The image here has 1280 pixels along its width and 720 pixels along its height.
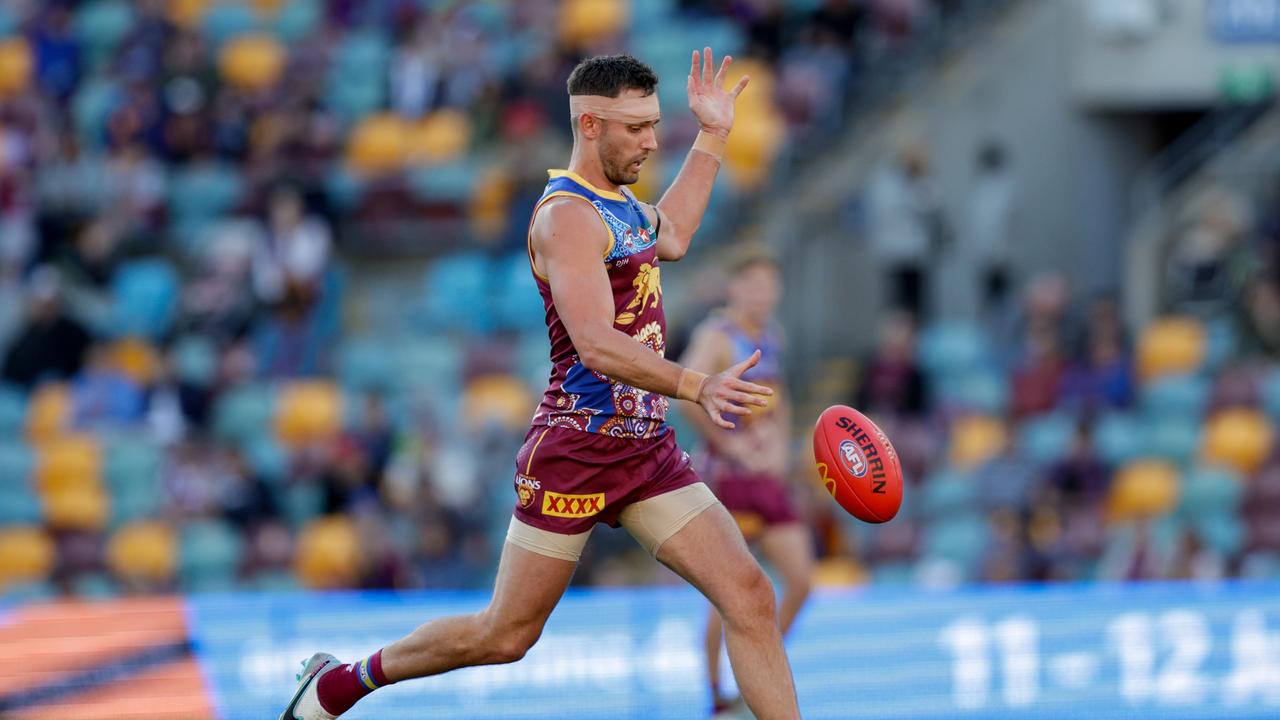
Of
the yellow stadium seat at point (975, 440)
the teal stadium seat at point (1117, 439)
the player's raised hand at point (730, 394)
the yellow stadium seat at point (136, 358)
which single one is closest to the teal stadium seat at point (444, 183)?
the yellow stadium seat at point (136, 358)

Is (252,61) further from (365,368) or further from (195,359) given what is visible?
(365,368)

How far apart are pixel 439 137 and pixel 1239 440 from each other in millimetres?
7367

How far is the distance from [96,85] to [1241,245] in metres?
10.7

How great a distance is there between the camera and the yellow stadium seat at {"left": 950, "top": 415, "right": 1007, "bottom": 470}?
14.1 m

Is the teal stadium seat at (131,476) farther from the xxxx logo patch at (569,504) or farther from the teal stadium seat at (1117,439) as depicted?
the xxxx logo patch at (569,504)

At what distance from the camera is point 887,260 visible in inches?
648

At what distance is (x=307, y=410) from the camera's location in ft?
50.8

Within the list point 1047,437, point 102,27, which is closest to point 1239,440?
point 1047,437

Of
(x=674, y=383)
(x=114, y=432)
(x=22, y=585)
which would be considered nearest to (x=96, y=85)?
(x=114, y=432)

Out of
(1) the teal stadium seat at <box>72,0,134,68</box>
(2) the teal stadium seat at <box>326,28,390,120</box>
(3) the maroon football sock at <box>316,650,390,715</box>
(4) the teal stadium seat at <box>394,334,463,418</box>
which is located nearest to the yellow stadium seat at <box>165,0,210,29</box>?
(1) the teal stadium seat at <box>72,0,134,68</box>

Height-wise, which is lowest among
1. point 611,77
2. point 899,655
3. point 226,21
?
point 899,655

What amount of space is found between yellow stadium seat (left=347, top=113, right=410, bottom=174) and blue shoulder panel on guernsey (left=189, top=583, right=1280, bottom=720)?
7.88 metres

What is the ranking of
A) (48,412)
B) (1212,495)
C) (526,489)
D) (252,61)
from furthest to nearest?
(252,61)
(48,412)
(1212,495)
(526,489)

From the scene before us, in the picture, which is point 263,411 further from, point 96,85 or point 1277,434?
point 1277,434
